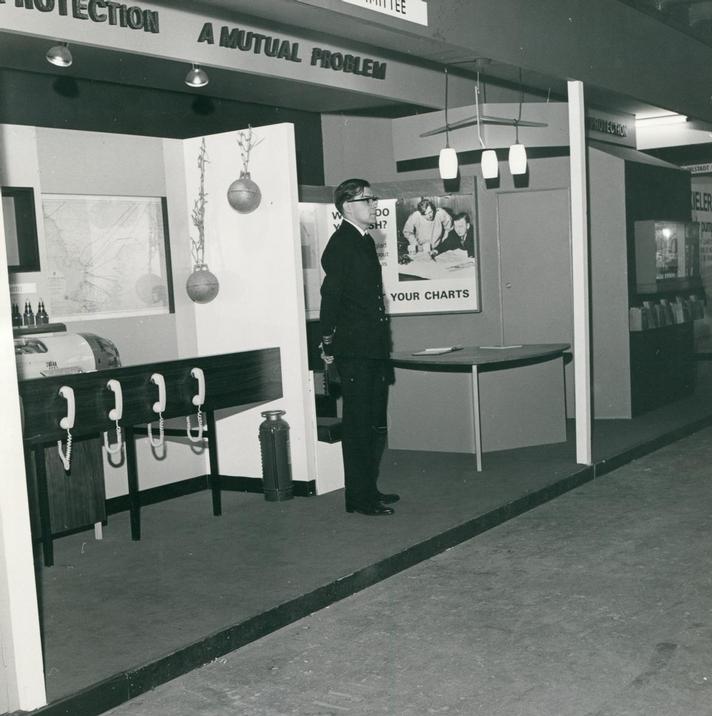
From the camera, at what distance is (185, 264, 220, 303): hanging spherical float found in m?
6.81

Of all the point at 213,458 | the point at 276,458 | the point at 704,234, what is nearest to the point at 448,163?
the point at 276,458

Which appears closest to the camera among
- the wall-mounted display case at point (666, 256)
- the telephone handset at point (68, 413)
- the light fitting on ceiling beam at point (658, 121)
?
the telephone handset at point (68, 413)

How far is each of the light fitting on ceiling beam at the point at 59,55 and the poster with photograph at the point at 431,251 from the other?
380 centimetres

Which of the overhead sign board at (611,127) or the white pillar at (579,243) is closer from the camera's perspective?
the white pillar at (579,243)

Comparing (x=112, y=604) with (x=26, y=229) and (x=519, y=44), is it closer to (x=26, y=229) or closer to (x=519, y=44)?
(x=26, y=229)

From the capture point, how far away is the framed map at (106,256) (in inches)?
246

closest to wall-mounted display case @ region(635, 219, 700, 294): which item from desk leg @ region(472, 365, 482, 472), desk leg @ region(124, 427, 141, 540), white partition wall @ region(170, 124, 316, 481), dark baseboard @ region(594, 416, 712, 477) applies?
dark baseboard @ region(594, 416, 712, 477)

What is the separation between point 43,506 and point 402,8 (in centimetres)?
323

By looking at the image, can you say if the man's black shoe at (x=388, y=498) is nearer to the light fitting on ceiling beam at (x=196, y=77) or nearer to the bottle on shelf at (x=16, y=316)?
the bottle on shelf at (x=16, y=316)

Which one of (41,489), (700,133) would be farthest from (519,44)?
(700,133)

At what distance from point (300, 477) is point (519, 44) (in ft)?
10.1

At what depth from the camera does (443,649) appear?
4238 mm

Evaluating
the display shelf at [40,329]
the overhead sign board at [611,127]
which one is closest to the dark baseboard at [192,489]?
the display shelf at [40,329]

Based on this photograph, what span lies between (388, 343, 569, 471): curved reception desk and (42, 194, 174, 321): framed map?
2.04 metres
